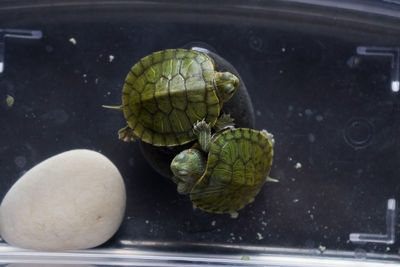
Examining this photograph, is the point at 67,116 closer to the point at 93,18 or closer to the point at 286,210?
the point at 93,18

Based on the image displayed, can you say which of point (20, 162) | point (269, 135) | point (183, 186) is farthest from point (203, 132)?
point (20, 162)

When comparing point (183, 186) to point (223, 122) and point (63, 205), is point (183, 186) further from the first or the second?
point (63, 205)

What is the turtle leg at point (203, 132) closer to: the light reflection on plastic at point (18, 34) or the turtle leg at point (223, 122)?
the turtle leg at point (223, 122)

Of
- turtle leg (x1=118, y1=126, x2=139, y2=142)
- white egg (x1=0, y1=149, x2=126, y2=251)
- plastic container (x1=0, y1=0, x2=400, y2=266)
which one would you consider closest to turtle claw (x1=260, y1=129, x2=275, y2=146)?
plastic container (x1=0, y1=0, x2=400, y2=266)

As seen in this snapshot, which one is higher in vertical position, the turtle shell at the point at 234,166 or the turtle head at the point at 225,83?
the turtle head at the point at 225,83

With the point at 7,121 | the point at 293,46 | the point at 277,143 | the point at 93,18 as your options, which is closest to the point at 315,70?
the point at 293,46

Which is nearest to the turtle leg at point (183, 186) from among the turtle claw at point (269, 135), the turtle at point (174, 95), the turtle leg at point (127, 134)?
the turtle at point (174, 95)

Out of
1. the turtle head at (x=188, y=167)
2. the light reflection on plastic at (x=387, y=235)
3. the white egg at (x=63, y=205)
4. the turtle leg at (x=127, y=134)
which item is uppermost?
the turtle leg at (x=127, y=134)
